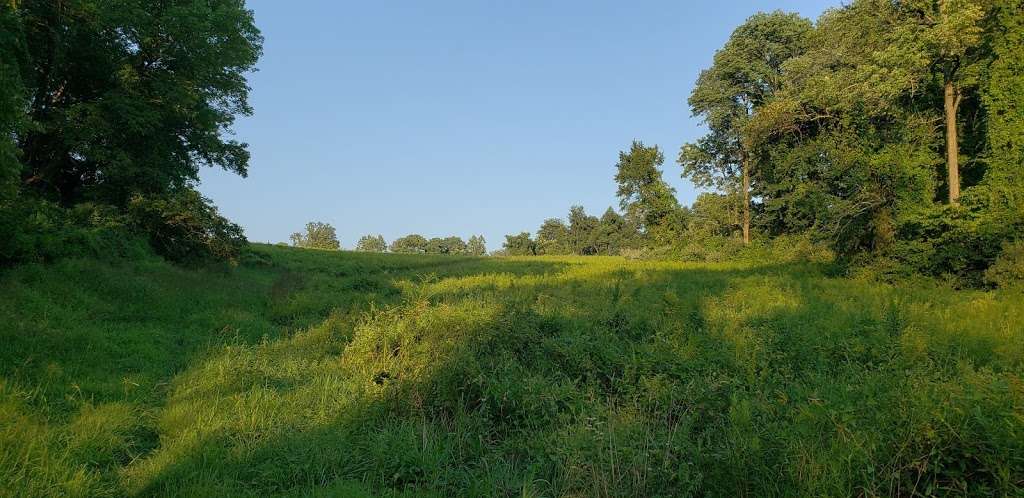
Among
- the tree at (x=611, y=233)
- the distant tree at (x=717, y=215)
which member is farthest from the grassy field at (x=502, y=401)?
the tree at (x=611, y=233)

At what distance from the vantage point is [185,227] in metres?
16.7

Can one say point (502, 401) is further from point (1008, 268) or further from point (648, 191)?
point (648, 191)

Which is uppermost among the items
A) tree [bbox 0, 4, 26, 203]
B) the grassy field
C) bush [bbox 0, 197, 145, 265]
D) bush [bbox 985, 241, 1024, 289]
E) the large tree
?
the large tree

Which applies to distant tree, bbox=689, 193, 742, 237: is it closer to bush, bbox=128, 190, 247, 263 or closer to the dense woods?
the dense woods

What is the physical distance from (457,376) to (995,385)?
518cm

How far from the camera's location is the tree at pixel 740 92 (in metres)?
35.0

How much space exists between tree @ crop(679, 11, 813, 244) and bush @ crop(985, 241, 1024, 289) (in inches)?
825

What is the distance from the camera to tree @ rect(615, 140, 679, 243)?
144 ft

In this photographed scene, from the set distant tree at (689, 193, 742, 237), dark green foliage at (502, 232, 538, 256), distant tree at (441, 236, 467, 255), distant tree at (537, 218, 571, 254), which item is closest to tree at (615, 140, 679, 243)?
distant tree at (689, 193, 742, 237)

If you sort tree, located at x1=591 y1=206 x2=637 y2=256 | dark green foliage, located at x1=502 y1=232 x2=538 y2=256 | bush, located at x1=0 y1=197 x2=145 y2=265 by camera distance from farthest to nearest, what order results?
dark green foliage, located at x1=502 y1=232 x2=538 y2=256 → tree, located at x1=591 y1=206 x2=637 y2=256 → bush, located at x1=0 y1=197 x2=145 y2=265

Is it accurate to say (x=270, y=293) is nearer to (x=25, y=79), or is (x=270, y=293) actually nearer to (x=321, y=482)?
(x=25, y=79)

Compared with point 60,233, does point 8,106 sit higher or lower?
higher

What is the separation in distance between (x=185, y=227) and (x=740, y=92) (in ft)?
119

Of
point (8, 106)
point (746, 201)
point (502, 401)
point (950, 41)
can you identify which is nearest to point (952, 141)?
point (950, 41)
